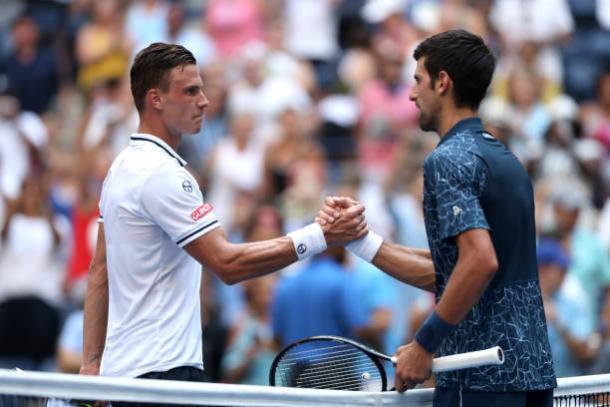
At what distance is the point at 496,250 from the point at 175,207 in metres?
1.18

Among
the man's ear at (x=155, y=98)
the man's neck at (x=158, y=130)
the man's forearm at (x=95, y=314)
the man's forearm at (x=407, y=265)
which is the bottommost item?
the man's forearm at (x=95, y=314)

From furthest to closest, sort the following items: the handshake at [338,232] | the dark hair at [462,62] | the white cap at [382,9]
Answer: the white cap at [382,9], the handshake at [338,232], the dark hair at [462,62]

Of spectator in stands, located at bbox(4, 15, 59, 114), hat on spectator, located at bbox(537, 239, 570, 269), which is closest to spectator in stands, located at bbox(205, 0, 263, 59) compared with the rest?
spectator in stands, located at bbox(4, 15, 59, 114)

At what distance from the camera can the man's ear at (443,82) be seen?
4.85 metres

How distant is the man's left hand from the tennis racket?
0.83ft

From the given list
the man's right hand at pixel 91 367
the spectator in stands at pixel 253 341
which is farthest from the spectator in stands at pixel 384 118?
the man's right hand at pixel 91 367

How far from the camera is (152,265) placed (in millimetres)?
5078

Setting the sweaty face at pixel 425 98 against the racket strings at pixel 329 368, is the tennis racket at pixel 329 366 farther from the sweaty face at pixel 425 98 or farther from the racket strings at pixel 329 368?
the sweaty face at pixel 425 98

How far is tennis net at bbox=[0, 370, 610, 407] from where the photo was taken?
4289 mm

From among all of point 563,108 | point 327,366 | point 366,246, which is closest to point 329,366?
point 327,366

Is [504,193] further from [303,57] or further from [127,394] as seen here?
[303,57]

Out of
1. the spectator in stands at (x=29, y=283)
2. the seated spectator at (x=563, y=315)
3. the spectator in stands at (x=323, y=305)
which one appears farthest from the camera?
the spectator in stands at (x=29, y=283)

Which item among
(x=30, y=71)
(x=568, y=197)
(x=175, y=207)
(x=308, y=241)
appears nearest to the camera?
(x=175, y=207)

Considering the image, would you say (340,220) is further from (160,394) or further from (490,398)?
(160,394)
